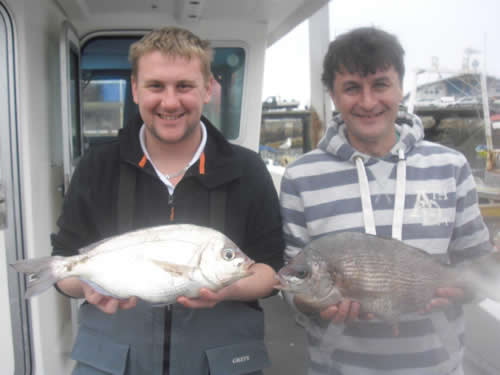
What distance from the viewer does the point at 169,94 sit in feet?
5.72

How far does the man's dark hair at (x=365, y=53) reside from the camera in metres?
1.82

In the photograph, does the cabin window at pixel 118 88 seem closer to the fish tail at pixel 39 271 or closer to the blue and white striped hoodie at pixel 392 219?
the blue and white striped hoodie at pixel 392 219

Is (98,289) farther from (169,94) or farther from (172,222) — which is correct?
(169,94)

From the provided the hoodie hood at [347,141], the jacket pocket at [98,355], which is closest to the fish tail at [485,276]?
the hoodie hood at [347,141]

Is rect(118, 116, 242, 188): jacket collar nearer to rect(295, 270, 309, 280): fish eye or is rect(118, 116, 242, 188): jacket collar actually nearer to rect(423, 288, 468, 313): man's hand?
rect(295, 270, 309, 280): fish eye

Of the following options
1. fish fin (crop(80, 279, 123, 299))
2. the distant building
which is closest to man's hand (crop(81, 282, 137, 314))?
fish fin (crop(80, 279, 123, 299))

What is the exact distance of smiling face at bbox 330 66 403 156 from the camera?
1816 millimetres

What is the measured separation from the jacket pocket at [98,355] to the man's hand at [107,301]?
0.79ft

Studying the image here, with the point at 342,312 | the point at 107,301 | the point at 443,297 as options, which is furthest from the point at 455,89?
the point at 107,301

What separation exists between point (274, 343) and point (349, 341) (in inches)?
96.5

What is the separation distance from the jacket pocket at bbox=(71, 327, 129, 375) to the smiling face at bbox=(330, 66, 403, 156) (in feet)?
4.53

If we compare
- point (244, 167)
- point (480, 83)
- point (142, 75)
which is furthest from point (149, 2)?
point (480, 83)

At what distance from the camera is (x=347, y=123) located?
193 cm

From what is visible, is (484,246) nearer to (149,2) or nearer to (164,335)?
(164,335)
